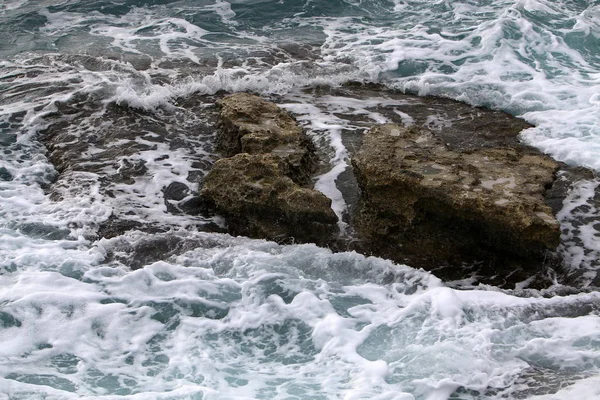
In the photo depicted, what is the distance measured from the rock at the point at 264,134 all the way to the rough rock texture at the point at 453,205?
0.69 metres

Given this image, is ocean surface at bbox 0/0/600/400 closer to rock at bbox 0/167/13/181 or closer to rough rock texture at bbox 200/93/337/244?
rock at bbox 0/167/13/181

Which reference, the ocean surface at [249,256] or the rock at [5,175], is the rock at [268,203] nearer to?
the ocean surface at [249,256]

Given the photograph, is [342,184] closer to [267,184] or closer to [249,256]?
[267,184]

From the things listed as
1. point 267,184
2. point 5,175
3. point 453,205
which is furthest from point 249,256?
point 5,175

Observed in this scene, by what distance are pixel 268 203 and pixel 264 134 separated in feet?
4.30

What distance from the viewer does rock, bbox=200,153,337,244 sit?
5945 millimetres

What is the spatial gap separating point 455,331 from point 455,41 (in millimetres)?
6927

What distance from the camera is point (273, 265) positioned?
5.55m

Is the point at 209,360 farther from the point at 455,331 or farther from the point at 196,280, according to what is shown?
the point at 455,331

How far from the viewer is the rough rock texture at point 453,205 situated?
5.56 metres

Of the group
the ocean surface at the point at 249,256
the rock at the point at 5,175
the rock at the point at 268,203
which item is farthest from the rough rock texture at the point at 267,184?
the rock at the point at 5,175

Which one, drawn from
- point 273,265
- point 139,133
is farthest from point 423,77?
point 273,265

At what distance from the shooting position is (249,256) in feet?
18.5

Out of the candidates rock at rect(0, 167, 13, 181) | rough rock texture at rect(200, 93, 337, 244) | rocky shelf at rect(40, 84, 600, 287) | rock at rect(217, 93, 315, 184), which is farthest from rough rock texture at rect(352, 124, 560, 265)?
rock at rect(0, 167, 13, 181)
